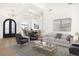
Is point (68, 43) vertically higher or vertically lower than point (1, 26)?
lower

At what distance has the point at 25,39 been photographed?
2354mm

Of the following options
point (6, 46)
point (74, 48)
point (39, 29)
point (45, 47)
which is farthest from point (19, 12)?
point (74, 48)

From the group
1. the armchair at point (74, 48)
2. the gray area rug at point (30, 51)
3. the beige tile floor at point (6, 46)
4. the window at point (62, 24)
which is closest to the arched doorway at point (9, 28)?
the beige tile floor at point (6, 46)

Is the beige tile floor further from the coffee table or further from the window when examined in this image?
the window

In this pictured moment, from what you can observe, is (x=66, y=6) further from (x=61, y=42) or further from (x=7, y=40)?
(x=7, y=40)

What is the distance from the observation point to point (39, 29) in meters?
2.36

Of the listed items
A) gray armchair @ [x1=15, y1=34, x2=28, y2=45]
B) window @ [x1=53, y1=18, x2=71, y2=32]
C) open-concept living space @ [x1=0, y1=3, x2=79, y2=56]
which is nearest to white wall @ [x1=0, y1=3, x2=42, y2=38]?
open-concept living space @ [x1=0, y1=3, x2=79, y2=56]

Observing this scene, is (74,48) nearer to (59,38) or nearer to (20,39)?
(59,38)

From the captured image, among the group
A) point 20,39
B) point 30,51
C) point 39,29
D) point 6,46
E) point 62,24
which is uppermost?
point 62,24

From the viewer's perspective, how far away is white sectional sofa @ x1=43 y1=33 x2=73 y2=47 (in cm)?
Answer: 228

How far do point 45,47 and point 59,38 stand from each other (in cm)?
35

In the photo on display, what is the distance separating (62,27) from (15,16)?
1010 millimetres

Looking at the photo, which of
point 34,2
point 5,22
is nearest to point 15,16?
point 5,22

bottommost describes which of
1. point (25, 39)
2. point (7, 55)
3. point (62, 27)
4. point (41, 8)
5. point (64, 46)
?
point (7, 55)
